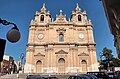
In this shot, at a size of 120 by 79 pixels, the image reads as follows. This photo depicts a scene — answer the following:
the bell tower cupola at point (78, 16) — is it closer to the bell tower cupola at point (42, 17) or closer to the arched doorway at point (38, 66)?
the bell tower cupola at point (42, 17)

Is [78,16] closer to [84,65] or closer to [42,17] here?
[42,17]

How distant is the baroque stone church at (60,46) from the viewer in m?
36.3

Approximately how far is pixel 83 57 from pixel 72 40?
5.50 meters

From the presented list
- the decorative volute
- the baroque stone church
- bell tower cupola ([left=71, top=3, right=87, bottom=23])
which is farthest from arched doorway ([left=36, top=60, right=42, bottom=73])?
bell tower cupola ([left=71, top=3, right=87, bottom=23])

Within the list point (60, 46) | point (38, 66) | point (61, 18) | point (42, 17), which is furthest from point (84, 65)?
point (42, 17)

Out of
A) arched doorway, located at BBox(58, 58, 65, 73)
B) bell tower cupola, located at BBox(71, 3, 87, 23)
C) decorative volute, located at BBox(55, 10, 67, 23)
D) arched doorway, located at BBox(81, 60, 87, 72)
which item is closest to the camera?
arched doorway, located at BBox(58, 58, 65, 73)

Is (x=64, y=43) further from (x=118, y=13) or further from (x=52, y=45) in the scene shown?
(x=118, y=13)

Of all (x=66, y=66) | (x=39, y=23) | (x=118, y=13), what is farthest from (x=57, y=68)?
(x=118, y=13)

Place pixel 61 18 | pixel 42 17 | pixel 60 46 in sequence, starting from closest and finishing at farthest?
pixel 60 46, pixel 61 18, pixel 42 17

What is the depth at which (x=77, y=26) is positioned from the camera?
41.2 meters

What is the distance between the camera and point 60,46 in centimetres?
3838

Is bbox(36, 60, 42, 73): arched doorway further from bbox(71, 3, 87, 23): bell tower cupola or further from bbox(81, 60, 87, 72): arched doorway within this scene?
bbox(71, 3, 87, 23): bell tower cupola

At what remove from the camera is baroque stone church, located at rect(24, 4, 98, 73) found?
36.3 meters

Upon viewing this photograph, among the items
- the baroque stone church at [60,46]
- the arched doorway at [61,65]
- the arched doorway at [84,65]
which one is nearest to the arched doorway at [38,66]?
the baroque stone church at [60,46]
